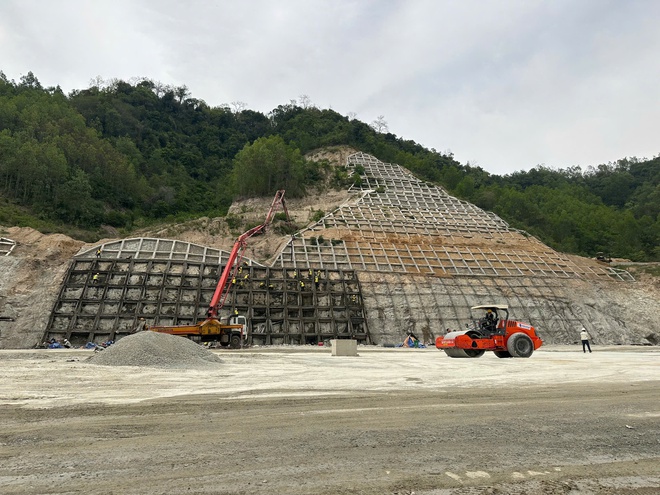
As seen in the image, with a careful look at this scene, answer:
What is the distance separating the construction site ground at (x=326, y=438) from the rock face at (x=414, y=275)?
1880cm

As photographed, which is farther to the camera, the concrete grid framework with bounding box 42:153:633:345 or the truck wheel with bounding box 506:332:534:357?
the concrete grid framework with bounding box 42:153:633:345

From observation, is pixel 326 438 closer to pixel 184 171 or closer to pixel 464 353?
pixel 464 353

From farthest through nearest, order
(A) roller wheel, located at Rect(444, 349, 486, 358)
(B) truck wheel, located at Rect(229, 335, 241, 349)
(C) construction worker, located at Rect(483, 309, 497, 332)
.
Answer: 1. (B) truck wheel, located at Rect(229, 335, 241, 349)
2. (A) roller wheel, located at Rect(444, 349, 486, 358)
3. (C) construction worker, located at Rect(483, 309, 497, 332)

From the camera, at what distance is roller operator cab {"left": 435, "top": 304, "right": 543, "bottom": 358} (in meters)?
15.8

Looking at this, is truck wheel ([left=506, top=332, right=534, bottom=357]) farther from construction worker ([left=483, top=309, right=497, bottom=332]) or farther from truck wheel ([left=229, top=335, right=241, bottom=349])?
truck wheel ([left=229, top=335, right=241, bottom=349])

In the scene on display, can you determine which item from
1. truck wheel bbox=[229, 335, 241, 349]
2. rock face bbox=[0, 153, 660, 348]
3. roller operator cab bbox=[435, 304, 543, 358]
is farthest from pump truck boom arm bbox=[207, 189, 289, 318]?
roller operator cab bbox=[435, 304, 543, 358]

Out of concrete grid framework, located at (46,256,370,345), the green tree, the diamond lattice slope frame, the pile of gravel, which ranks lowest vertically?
the pile of gravel

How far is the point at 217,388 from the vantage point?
8.35m

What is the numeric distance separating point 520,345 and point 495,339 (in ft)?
3.10

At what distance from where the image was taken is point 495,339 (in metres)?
16.0

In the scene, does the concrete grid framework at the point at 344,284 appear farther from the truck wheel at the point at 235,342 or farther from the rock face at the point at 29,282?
the truck wheel at the point at 235,342

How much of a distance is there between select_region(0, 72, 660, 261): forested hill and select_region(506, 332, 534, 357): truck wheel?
32.9 meters

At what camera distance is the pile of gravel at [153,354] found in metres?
11.8

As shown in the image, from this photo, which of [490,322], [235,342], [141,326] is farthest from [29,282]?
[490,322]
